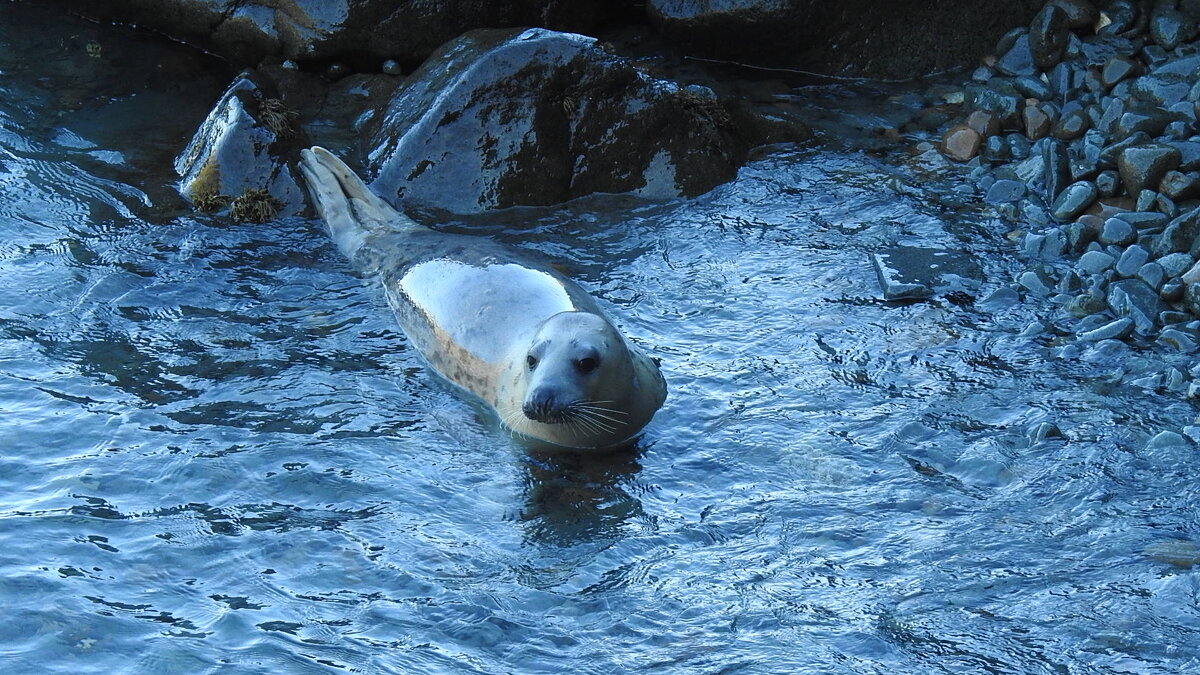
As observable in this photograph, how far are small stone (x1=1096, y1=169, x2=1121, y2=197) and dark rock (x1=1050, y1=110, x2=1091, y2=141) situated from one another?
85 centimetres

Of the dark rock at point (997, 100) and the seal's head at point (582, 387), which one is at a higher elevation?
the dark rock at point (997, 100)

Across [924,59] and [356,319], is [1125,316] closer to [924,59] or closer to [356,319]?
[924,59]

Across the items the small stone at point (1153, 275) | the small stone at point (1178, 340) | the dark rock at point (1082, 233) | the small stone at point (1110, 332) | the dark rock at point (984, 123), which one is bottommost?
the small stone at point (1178, 340)

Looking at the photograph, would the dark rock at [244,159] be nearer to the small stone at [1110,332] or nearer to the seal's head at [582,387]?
the seal's head at [582,387]

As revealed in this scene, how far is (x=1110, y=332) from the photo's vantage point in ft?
25.4

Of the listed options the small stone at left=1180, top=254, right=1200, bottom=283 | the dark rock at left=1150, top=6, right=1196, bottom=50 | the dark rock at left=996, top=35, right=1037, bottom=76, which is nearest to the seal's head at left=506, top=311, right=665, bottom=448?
the small stone at left=1180, top=254, right=1200, bottom=283

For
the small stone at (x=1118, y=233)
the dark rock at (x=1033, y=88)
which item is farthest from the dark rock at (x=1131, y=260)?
the dark rock at (x=1033, y=88)

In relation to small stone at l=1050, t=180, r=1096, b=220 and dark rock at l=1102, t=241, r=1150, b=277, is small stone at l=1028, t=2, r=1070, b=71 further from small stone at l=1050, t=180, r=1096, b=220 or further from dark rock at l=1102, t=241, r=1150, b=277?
dark rock at l=1102, t=241, r=1150, b=277

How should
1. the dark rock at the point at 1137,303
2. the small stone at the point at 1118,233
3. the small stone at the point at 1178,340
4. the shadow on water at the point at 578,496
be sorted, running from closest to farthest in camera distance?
the shadow on water at the point at 578,496 → the small stone at the point at 1178,340 → the dark rock at the point at 1137,303 → the small stone at the point at 1118,233

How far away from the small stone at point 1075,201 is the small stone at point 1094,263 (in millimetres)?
637

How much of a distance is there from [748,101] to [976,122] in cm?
202

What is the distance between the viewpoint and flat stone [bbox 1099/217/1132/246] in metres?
8.68

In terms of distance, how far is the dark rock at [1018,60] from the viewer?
→ 11.1m

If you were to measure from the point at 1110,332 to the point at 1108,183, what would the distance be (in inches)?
75.3
